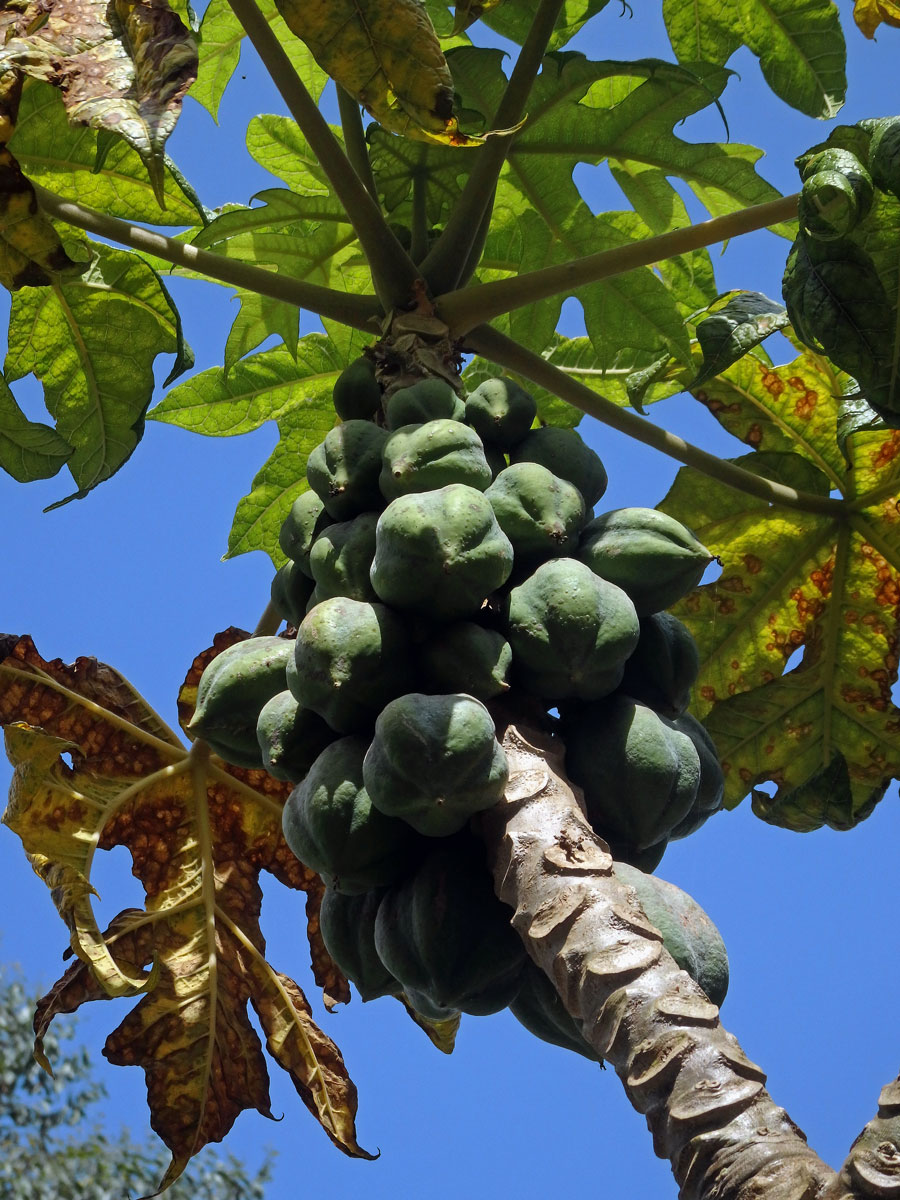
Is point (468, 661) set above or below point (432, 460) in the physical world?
below

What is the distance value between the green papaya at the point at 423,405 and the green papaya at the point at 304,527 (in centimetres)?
19

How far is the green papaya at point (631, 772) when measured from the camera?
1858 millimetres

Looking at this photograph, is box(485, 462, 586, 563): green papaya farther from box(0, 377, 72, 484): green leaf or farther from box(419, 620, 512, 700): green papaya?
box(0, 377, 72, 484): green leaf

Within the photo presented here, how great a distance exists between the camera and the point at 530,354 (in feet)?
8.68

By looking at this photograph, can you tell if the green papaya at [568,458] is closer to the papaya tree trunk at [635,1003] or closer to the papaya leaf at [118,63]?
the papaya tree trunk at [635,1003]

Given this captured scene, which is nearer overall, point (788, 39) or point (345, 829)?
point (345, 829)

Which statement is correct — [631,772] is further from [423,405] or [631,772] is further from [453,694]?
[423,405]

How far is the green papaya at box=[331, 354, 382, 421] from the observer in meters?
2.42

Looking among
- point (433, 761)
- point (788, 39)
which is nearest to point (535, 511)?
point (433, 761)

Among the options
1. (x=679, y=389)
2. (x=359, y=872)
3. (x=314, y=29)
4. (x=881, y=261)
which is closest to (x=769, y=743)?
(x=679, y=389)

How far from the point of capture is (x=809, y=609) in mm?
3240

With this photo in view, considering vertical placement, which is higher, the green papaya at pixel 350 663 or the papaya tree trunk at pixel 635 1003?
the green papaya at pixel 350 663

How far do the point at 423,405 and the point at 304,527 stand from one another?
11.7 inches

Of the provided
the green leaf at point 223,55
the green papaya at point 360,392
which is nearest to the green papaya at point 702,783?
the green papaya at point 360,392
